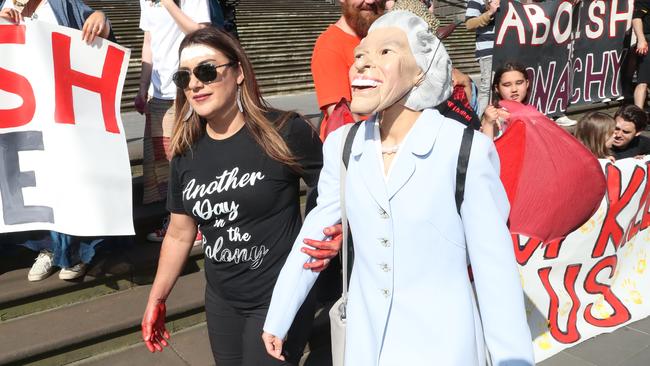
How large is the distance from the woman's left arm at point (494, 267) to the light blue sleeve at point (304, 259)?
443mm

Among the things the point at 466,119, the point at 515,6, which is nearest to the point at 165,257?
the point at 466,119

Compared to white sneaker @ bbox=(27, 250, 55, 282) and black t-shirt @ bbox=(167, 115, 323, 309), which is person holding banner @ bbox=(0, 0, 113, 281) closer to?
white sneaker @ bbox=(27, 250, 55, 282)

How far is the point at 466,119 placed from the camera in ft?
7.60

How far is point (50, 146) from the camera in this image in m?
2.88

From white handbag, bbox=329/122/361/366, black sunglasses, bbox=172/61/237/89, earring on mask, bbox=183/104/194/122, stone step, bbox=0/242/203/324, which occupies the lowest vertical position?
stone step, bbox=0/242/203/324

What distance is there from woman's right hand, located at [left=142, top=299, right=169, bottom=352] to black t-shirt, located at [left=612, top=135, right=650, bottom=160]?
405cm

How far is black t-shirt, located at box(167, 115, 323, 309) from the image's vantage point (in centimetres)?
203

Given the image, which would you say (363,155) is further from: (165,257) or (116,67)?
(116,67)

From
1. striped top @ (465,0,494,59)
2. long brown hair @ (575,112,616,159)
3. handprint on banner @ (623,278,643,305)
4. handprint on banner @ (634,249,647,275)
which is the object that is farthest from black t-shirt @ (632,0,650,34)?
handprint on banner @ (623,278,643,305)

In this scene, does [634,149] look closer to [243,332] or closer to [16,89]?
[243,332]

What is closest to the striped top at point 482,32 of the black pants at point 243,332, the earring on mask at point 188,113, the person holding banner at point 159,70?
the person holding banner at point 159,70

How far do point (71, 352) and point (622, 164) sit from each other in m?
3.58

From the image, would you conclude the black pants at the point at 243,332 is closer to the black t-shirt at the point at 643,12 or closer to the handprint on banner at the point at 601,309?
the handprint on banner at the point at 601,309

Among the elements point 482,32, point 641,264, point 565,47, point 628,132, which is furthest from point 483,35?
point 641,264
